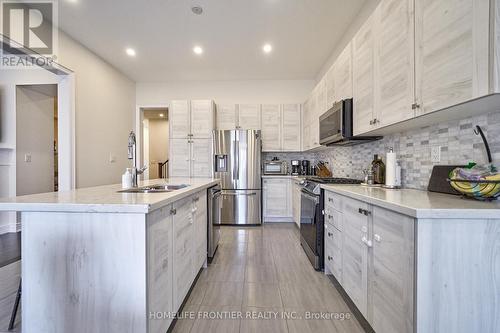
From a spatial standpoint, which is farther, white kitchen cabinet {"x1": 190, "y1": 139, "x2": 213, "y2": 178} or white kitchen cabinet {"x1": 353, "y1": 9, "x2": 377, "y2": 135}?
white kitchen cabinet {"x1": 190, "y1": 139, "x2": 213, "y2": 178}

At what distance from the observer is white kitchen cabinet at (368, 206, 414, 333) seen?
996mm

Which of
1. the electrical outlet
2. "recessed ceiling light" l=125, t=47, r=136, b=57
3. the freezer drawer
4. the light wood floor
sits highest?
"recessed ceiling light" l=125, t=47, r=136, b=57

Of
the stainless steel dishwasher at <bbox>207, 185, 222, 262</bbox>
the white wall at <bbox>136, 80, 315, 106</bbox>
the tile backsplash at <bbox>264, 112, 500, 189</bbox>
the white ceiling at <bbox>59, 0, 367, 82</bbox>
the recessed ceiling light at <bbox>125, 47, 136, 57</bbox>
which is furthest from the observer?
the white wall at <bbox>136, 80, 315, 106</bbox>

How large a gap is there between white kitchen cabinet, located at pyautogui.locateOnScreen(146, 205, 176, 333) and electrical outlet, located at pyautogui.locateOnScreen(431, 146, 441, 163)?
72.1 inches

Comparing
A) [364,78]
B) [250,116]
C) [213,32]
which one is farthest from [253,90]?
[364,78]

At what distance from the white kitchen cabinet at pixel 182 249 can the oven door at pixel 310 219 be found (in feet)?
4.11

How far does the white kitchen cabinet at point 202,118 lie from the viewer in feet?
14.2

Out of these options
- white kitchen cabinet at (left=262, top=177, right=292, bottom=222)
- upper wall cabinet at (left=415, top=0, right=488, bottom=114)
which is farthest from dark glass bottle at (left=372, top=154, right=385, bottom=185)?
white kitchen cabinet at (left=262, top=177, right=292, bottom=222)

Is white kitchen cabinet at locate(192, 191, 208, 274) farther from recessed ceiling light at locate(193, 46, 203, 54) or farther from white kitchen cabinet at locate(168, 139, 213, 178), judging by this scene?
recessed ceiling light at locate(193, 46, 203, 54)

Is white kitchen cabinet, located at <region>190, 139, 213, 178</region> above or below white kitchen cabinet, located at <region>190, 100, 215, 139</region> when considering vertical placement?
below

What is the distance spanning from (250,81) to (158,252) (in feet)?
13.9

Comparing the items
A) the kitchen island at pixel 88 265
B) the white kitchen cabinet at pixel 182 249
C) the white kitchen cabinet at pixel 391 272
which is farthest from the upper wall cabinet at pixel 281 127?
the kitchen island at pixel 88 265

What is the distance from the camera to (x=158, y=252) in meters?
1.22

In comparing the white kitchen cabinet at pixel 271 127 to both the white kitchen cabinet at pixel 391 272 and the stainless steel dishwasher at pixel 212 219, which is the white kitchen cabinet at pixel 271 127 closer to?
the stainless steel dishwasher at pixel 212 219
